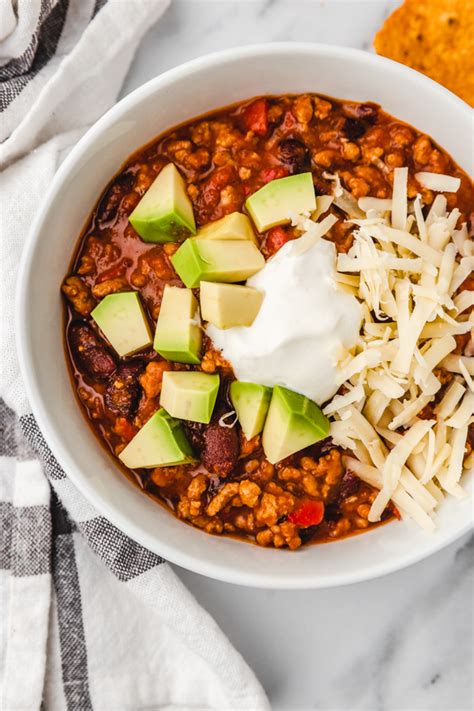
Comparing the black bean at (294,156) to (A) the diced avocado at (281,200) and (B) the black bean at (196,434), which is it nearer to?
(A) the diced avocado at (281,200)

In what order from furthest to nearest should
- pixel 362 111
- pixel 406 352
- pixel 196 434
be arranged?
pixel 362 111 < pixel 196 434 < pixel 406 352

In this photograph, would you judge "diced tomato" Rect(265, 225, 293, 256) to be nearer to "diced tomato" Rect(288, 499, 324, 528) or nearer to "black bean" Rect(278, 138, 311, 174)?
"black bean" Rect(278, 138, 311, 174)

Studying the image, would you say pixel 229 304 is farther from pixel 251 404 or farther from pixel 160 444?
pixel 160 444

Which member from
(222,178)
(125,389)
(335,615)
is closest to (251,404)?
(125,389)

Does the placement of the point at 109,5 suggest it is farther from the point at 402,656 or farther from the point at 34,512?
the point at 402,656

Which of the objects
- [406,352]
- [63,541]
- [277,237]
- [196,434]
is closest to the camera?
[406,352]

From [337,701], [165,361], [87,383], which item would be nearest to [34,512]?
[87,383]

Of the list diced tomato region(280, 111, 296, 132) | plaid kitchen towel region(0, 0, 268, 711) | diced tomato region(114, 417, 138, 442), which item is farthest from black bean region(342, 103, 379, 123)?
diced tomato region(114, 417, 138, 442)
